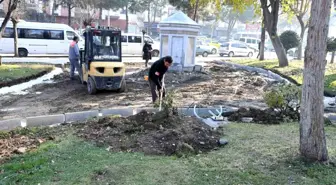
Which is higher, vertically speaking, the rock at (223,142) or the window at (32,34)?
the window at (32,34)

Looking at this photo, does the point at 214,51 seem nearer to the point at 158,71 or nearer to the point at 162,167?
the point at 158,71

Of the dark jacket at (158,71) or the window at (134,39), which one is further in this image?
the window at (134,39)

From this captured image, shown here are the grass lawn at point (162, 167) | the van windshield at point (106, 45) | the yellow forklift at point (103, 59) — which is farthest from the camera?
the van windshield at point (106, 45)

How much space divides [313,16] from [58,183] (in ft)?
13.6

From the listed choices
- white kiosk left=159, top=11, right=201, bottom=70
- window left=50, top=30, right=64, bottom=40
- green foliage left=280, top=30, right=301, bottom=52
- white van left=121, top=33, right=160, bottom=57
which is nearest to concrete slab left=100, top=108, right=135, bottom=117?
white kiosk left=159, top=11, right=201, bottom=70

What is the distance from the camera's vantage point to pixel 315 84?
16.0 ft

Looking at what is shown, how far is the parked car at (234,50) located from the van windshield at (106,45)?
25.8m

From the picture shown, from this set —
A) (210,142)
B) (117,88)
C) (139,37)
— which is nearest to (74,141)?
(210,142)

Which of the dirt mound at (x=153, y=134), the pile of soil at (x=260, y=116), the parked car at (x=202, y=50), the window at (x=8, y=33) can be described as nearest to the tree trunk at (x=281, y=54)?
the pile of soil at (x=260, y=116)

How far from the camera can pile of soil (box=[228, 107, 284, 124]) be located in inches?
306

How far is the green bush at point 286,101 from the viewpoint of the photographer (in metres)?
8.04

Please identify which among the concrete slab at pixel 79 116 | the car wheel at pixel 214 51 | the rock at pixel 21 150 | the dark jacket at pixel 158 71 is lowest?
the rock at pixel 21 150

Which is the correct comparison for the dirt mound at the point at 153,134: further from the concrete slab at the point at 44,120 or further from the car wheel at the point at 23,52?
the car wheel at the point at 23,52

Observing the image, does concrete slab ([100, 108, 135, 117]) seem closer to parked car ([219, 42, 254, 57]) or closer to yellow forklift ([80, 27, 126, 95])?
yellow forklift ([80, 27, 126, 95])
